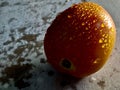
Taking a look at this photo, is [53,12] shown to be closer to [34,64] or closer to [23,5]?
[23,5]

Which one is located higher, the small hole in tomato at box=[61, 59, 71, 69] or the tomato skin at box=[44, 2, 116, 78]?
the tomato skin at box=[44, 2, 116, 78]

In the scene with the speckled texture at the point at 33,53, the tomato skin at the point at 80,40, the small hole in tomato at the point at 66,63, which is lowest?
the speckled texture at the point at 33,53

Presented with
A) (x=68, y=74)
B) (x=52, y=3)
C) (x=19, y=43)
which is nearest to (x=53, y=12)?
(x=52, y=3)

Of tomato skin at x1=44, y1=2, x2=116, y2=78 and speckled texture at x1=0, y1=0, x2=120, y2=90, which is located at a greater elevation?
tomato skin at x1=44, y1=2, x2=116, y2=78

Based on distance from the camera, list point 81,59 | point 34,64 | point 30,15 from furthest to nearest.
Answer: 1. point 30,15
2. point 34,64
3. point 81,59

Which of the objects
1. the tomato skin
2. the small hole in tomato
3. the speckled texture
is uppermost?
the tomato skin

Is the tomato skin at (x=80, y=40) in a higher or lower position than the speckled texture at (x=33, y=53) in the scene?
higher
